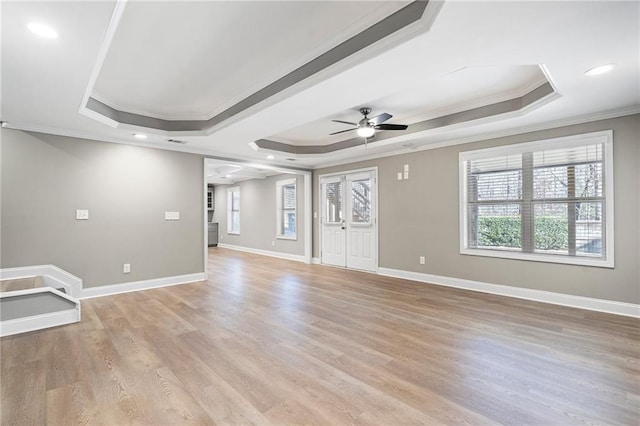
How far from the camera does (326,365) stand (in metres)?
2.38

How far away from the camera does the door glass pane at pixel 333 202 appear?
695cm

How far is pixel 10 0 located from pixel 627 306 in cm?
605

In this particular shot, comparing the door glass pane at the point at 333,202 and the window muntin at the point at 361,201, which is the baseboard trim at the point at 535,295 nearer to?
the window muntin at the point at 361,201

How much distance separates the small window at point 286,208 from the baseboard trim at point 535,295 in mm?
3475

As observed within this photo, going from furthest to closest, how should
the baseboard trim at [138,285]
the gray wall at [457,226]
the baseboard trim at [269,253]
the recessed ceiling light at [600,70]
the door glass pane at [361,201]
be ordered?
the baseboard trim at [269,253] → the door glass pane at [361,201] → the baseboard trim at [138,285] → the gray wall at [457,226] → the recessed ceiling light at [600,70]

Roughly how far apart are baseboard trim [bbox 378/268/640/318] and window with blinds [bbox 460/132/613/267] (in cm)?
46

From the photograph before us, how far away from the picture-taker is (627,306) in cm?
353

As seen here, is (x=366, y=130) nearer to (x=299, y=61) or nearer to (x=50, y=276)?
→ (x=299, y=61)

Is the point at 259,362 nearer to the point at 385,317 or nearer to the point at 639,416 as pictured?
the point at 385,317

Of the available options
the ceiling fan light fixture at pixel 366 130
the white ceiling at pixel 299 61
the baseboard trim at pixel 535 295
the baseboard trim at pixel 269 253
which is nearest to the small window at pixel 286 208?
the baseboard trim at pixel 269 253

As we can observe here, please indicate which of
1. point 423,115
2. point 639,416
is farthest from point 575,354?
point 423,115

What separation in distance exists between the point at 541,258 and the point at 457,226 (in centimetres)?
118

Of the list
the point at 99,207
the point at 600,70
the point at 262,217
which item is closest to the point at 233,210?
the point at 262,217

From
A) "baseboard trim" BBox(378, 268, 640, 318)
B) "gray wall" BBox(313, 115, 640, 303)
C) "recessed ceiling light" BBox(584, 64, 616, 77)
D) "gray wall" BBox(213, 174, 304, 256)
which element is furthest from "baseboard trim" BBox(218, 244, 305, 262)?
"recessed ceiling light" BBox(584, 64, 616, 77)
